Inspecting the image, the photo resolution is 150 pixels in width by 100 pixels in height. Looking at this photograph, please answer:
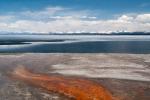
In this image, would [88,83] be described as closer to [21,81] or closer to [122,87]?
[122,87]

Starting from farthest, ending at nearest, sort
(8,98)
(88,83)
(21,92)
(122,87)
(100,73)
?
1. (100,73)
2. (88,83)
3. (122,87)
4. (21,92)
5. (8,98)

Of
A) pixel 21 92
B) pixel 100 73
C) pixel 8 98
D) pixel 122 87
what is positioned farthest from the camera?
pixel 100 73

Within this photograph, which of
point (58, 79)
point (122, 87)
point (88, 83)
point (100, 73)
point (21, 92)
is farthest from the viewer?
point (100, 73)

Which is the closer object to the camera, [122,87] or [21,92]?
[21,92]

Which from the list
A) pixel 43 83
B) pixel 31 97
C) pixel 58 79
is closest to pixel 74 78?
→ pixel 58 79

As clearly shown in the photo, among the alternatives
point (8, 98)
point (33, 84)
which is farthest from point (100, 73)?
point (8, 98)

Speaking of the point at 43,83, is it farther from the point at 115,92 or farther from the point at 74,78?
the point at 115,92
